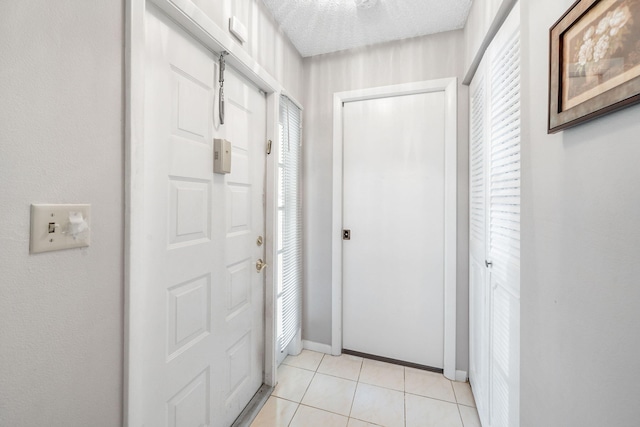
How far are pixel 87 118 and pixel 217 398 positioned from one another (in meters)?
1.35

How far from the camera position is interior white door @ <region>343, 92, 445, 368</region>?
1.93 m

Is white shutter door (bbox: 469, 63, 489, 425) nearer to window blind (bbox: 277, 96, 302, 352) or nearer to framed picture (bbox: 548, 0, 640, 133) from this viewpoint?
framed picture (bbox: 548, 0, 640, 133)

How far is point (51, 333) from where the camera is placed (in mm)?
643

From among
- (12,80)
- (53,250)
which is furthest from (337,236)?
(12,80)

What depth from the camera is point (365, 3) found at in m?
1.59

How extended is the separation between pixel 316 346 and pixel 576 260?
195cm

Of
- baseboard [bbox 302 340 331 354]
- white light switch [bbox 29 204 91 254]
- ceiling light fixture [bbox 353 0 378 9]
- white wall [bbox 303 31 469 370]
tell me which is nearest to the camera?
white light switch [bbox 29 204 91 254]

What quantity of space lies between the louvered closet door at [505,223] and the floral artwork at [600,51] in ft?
1.24

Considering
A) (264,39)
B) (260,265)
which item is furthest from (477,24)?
(260,265)

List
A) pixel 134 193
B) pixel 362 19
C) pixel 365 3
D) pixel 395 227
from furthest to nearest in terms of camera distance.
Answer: pixel 395 227 → pixel 362 19 → pixel 365 3 → pixel 134 193

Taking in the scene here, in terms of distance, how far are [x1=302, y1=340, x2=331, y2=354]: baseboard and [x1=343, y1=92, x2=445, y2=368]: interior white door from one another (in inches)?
6.5

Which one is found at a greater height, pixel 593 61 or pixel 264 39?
pixel 264 39

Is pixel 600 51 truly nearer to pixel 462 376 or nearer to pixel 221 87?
pixel 221 87

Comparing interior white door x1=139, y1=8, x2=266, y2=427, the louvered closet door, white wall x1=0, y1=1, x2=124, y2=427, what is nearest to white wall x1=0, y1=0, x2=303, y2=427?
white wall x1=0, y1=1, x2=124, y2=427
